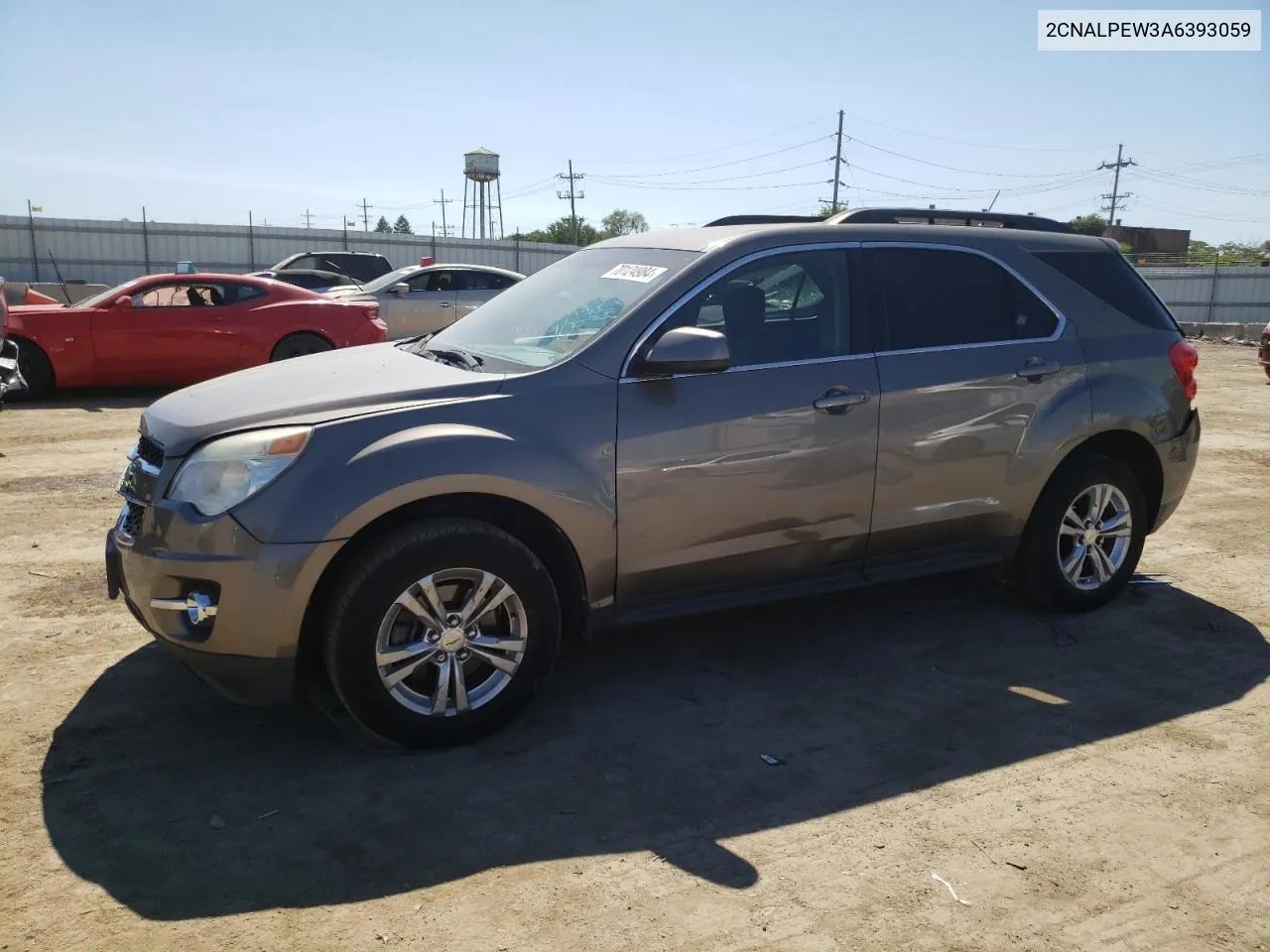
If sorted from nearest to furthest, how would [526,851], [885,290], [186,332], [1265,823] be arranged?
1. [526,851]
2. [1265,823]
3. [885,290]
4. [186,332]

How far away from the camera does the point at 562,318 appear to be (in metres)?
4.29

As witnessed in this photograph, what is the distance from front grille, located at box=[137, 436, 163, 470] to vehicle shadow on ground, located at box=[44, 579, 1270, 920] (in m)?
0.98

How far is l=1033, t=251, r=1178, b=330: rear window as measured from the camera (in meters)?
4.97

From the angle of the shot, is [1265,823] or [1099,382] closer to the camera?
[1265,823]

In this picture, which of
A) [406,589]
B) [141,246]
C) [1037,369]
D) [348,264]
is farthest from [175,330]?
[141,246]

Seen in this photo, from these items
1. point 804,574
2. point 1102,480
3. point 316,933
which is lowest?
point 316,933

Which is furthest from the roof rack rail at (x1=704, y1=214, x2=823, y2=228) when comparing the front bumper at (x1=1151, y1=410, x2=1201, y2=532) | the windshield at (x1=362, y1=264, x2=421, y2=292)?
the windshield at (x1=362, y1=264, x2=421, y2=292)

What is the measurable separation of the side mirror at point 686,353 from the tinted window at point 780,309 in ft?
0.70

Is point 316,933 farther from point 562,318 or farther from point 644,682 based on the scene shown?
point 562,318

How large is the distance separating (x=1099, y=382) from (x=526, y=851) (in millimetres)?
3499

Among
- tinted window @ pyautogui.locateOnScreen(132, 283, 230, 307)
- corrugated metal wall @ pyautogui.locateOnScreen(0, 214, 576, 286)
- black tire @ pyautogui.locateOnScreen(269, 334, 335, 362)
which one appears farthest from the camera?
corrugated metal wall @ pyautogui.locateOnScreen(0, 214, 576, 286)

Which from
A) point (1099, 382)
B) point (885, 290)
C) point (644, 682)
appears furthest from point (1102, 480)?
point (644, 682)

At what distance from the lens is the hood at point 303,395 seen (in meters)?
3.49

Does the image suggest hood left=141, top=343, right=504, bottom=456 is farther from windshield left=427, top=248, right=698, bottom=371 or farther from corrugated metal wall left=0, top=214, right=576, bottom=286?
corrugated metal wall left=0, top=214, right=576, bottom=286
